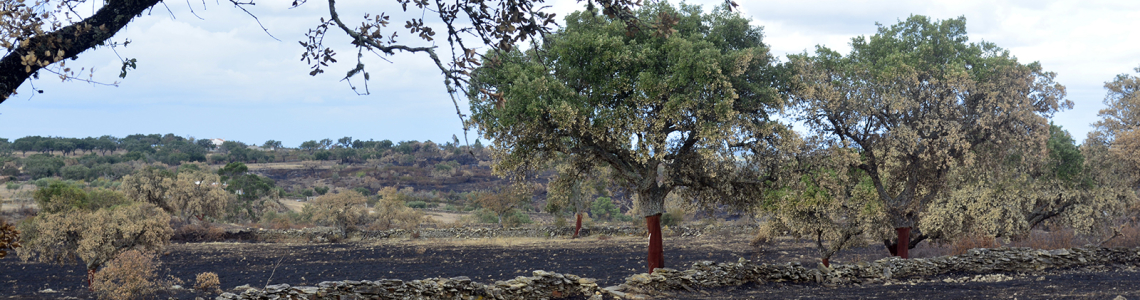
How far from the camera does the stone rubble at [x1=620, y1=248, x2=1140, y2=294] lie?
1548 cm

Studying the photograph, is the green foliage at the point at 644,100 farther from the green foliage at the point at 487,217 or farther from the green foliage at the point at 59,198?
the green foliage at the point at 487,217

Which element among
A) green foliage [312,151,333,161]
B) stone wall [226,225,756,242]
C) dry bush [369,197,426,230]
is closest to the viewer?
stone wall [226,225,756,242]

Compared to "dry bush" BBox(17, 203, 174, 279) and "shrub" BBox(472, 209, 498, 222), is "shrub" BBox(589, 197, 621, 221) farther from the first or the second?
"dry bush" BBox(17, 203, 174, 279)

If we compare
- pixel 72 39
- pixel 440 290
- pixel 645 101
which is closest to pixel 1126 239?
pixel 645 101

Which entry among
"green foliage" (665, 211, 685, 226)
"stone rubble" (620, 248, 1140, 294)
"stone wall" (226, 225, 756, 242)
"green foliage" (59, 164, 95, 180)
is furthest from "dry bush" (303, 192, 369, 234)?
"green foliage" (59, 164, 95, 180)

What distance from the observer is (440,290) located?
12.9 m

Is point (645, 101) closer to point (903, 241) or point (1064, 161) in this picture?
point (903, 241)

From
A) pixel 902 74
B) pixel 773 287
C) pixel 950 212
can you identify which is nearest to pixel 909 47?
pixel 902 74

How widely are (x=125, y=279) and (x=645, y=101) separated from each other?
563 inches

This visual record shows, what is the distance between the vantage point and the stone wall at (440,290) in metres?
11.6

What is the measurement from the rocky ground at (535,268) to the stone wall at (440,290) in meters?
2.18

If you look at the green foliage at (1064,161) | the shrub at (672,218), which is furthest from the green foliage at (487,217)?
the green foliage at (1064,161)

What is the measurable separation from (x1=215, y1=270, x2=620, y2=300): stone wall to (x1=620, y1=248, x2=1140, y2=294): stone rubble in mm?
1352

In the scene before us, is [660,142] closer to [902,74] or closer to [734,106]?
[734,106]
